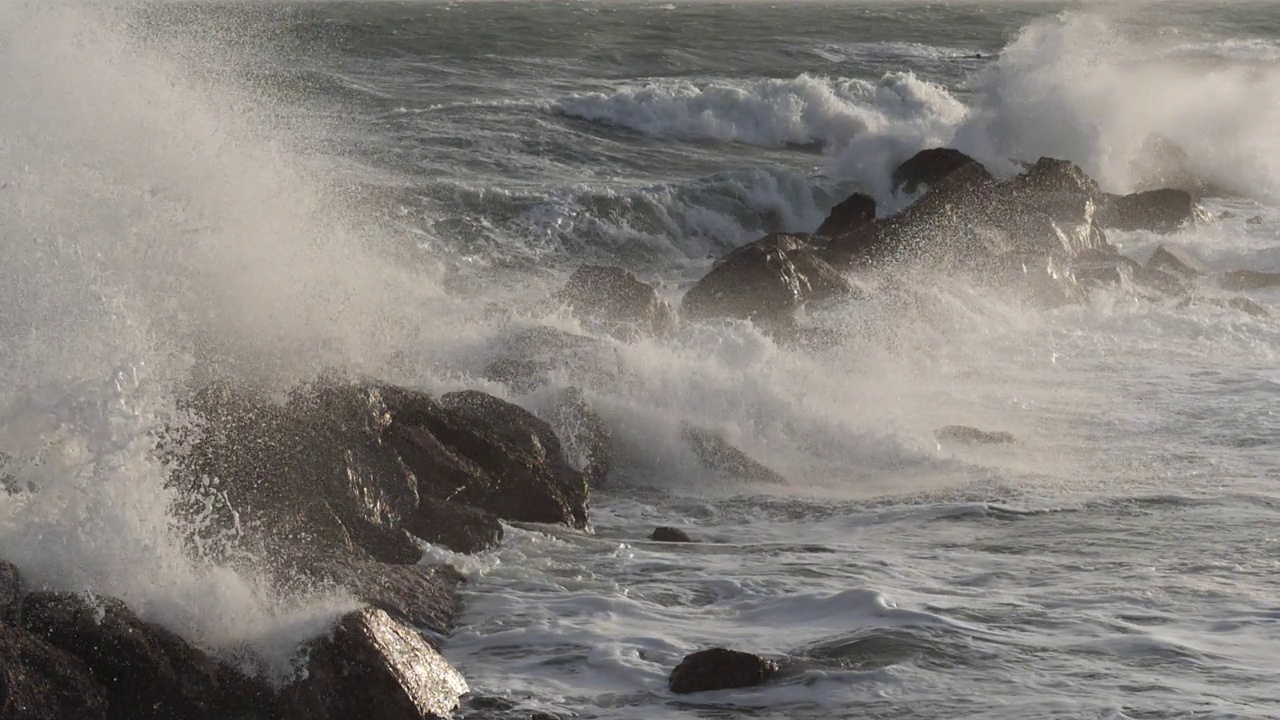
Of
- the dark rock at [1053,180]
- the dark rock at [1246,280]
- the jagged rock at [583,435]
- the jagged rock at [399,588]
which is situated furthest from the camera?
the dark rock at [1053,180]

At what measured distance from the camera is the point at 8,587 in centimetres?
518

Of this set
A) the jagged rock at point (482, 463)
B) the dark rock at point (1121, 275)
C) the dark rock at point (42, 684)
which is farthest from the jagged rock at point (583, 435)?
the dark rock at point (1121, 275)

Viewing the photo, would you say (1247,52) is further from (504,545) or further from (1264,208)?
(504,545)

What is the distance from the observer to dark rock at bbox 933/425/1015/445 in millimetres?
9906

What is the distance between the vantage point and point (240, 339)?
7.48m

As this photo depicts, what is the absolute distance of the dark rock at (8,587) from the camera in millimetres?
5106

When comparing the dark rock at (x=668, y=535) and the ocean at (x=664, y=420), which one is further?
the dark rock at (x=668, y=535)

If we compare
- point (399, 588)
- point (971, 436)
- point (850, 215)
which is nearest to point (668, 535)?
point (399, 588)

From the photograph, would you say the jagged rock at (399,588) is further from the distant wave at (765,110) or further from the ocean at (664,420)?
the distant wave at (765,110)

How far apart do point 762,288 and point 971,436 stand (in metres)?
3.25

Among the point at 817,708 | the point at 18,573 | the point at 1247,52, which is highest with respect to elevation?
the point at 1247,52

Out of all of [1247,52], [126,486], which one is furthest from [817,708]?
[1247,52]

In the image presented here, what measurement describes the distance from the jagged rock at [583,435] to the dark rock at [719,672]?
307cm

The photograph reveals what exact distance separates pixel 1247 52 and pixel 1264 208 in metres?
14.6
